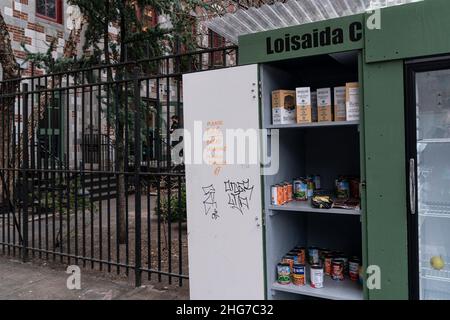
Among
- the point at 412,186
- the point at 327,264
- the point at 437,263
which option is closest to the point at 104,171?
the point at 327,264

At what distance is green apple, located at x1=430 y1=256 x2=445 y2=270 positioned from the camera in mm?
3016

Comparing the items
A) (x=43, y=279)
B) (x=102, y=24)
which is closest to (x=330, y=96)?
(x=43, y=279)

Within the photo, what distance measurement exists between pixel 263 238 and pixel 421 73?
1726 millimetres

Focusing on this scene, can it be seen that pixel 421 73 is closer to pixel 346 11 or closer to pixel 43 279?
pixel 346 11

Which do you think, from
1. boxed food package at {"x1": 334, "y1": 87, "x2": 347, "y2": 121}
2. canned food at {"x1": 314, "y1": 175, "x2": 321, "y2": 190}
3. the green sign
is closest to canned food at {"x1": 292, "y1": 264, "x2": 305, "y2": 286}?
canned food at {"x1": 314, "y1": 175, "x2": 321, "y2": 190}

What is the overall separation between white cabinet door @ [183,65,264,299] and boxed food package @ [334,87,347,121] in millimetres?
640

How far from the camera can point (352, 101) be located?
2.99 m

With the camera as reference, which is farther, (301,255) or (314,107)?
(301,255)

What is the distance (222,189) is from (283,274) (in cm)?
89

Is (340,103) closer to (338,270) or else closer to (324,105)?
(324,105)

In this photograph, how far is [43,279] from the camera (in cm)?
513

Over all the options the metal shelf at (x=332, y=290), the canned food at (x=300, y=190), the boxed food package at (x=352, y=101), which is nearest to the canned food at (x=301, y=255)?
the metal shelf at (x=332, y=290)

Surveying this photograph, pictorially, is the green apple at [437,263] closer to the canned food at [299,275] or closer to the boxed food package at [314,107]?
the canned food at [299,275]

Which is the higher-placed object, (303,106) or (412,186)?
(303,106)
